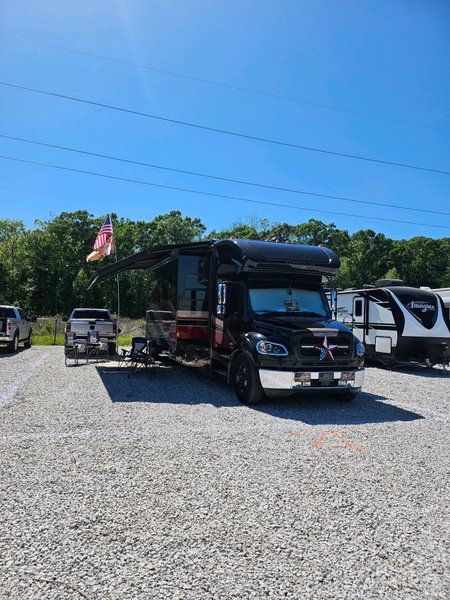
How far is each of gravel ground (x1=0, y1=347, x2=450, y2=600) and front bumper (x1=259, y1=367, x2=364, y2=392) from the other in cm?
41

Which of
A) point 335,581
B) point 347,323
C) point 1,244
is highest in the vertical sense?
point 1,244

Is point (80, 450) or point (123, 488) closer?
point (123, 488)

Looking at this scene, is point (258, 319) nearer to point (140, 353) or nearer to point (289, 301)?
point (289, 301)

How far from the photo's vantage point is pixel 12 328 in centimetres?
1664

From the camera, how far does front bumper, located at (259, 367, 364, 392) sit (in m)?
7.62

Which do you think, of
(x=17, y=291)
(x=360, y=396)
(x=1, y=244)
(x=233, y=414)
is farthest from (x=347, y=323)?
(x=1, y=244)

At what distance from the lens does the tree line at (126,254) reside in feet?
177

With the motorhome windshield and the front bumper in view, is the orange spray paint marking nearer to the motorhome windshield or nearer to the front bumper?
the front bumper

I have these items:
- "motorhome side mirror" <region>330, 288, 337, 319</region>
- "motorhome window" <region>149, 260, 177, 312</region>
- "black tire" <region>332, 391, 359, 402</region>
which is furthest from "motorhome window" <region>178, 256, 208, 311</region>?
"black tire" <region>332, 391, 359, 402</region>

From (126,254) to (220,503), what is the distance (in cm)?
5763

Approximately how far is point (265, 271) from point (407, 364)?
9.38 metres

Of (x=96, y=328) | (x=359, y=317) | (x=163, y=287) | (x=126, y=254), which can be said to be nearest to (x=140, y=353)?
(x=163, y=287)

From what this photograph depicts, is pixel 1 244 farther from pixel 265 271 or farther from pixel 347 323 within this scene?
pixel 265 271

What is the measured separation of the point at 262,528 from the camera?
3.38 meters
